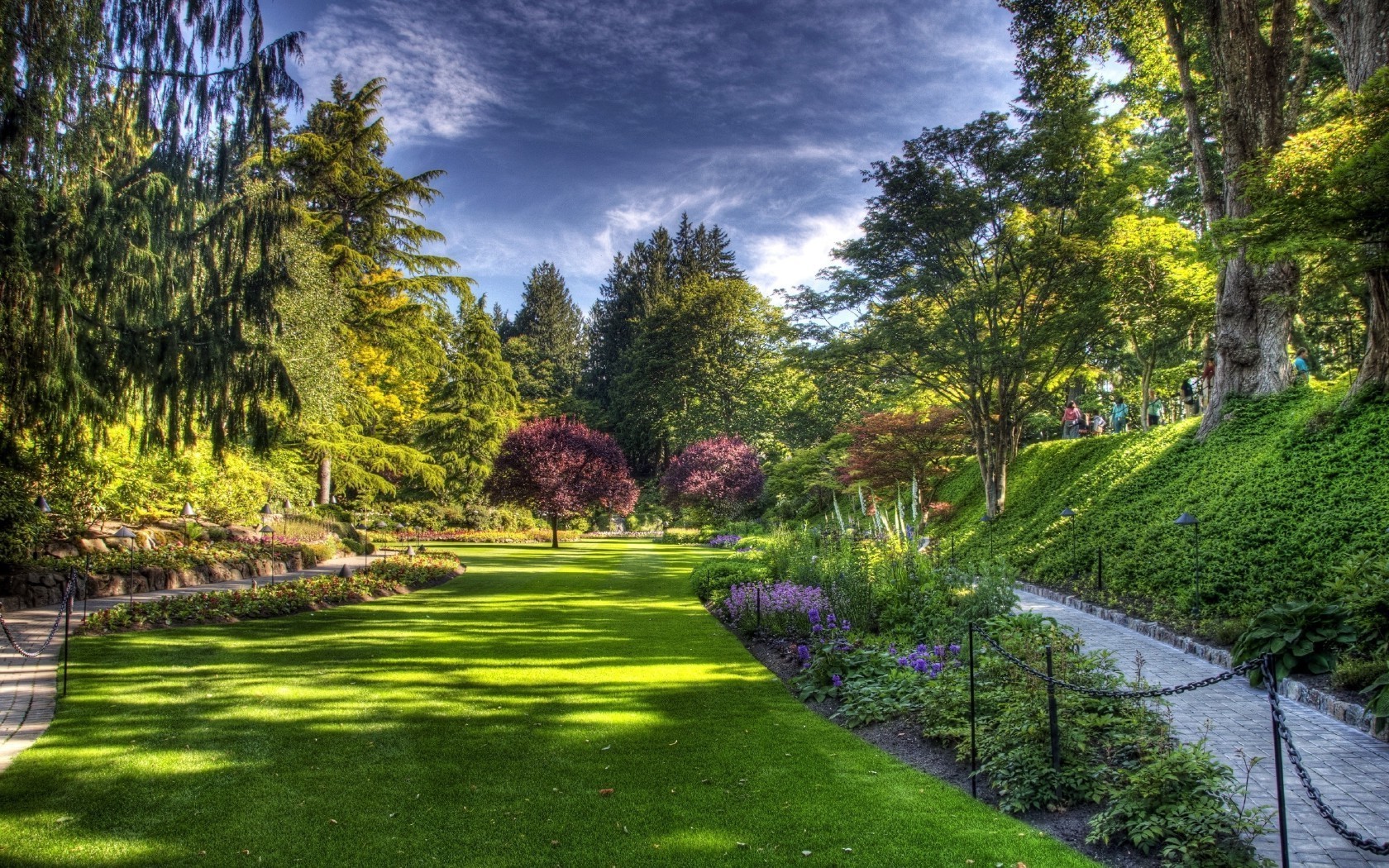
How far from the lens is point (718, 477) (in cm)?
3016

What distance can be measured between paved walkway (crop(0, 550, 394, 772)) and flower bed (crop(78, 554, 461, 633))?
19.2 inches

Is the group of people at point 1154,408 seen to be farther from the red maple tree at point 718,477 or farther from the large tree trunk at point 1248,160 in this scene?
the red maple tree at point 718,477

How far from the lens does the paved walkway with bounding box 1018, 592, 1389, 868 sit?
3189mm

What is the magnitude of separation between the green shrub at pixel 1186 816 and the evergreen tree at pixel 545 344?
132 feet

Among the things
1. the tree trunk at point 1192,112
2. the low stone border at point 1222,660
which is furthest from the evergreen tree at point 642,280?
the low stone border at point 1222,660

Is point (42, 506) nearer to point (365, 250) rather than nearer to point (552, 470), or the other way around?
point (552, 470)

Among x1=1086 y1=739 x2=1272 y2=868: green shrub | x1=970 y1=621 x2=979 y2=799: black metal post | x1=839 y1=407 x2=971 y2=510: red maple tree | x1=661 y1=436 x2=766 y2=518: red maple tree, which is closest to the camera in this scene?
x1=1086 y1=739 x2=1272 y2=868: green shrub

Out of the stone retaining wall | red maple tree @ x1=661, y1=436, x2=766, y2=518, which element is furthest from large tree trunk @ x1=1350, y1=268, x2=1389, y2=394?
red maple tree @ x1=661, y1=436, x2=766, y2=518

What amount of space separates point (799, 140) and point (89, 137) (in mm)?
13000

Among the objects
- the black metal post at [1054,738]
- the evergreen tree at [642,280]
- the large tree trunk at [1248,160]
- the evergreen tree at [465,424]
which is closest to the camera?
the black metal post at [1054,738]

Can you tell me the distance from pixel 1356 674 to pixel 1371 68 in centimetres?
833

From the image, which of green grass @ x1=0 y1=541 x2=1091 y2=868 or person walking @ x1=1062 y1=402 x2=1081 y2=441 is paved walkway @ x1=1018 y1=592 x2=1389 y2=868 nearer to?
green grass @ x1=0 y1=541 x2=1091 y2=868

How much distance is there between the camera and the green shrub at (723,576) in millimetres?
11508

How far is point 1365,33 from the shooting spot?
345 inches
